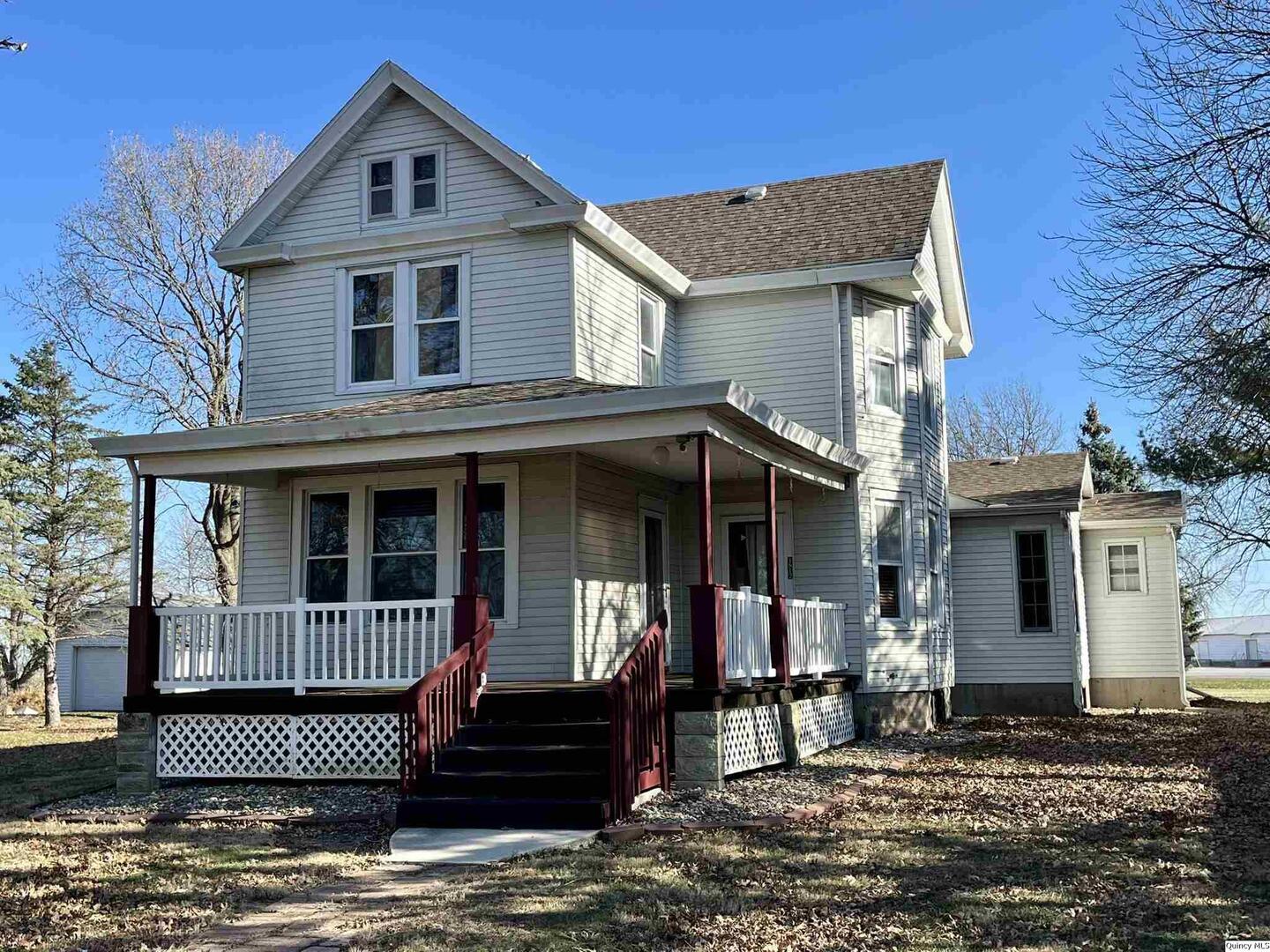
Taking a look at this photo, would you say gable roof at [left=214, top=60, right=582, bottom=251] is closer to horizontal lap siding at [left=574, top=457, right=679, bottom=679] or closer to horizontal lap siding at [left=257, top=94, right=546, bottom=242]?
horizontal lap siding at [left=257, top=94, right=546, bottom=242]

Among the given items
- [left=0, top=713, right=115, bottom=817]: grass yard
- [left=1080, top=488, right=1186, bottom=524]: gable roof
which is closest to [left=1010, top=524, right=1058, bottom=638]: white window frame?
[left=1080, top=488, right=1186, bottom=524]: gable roof

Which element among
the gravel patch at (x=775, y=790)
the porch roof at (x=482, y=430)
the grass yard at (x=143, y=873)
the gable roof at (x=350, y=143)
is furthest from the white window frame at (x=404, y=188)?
the gravel patch at (x=775, y=790)

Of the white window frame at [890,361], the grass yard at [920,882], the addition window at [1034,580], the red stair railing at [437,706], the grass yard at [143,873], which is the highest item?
the white window frame at [890,361]

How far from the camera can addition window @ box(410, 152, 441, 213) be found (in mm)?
15305

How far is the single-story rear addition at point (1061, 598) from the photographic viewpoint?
20812mm

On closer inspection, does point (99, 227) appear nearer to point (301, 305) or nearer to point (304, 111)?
point (304, 111)

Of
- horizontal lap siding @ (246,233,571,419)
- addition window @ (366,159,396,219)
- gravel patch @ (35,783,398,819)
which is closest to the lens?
gravel patch @ (35,783,398,819)

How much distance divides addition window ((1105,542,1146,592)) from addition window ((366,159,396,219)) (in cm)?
1501

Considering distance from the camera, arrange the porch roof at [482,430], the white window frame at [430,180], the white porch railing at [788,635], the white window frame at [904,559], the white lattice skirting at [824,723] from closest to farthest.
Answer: the porch roof at [482,430]
the white porch railing at [788,635]
the white lattice skirting at [824,723]
the white window frame at [430,180]
the white window frame at [904,559]

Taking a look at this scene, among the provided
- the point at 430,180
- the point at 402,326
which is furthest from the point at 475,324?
the point at 430,180

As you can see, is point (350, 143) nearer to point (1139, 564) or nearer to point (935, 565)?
point (935, 565)

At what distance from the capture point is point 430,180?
15367 millimetres

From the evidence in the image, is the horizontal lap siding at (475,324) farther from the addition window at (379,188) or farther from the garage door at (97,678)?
the garage door at (97,678)

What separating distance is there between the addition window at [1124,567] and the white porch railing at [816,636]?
897 centimetres
